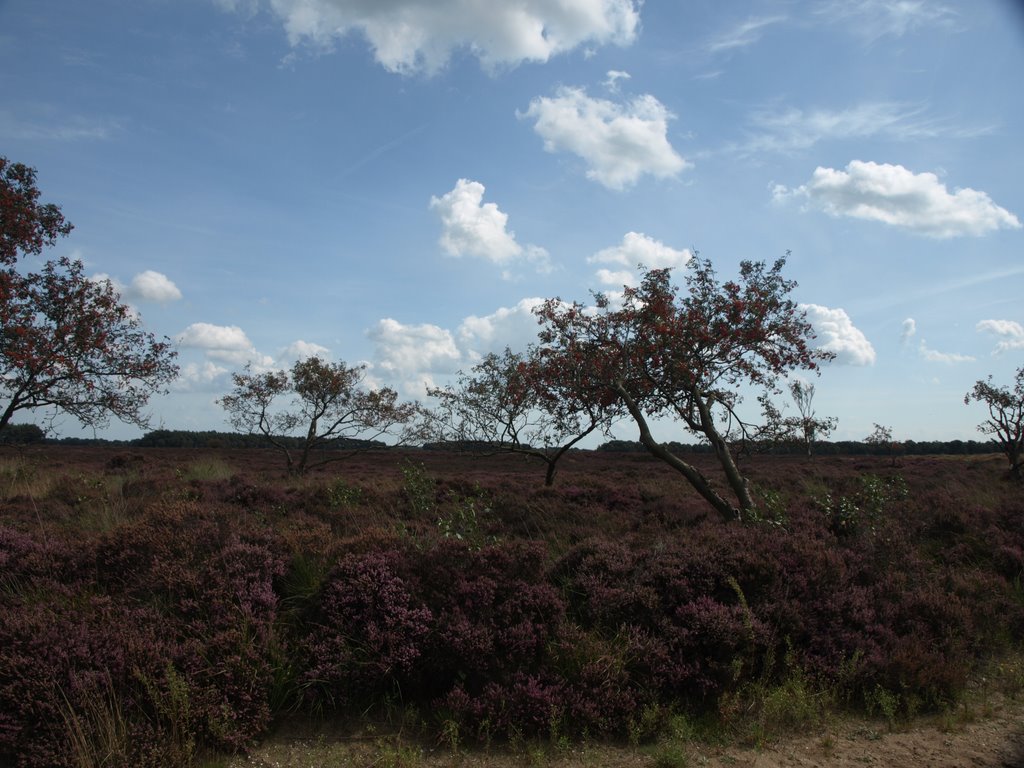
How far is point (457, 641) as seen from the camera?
513 centimetres

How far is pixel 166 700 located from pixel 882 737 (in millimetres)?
5415

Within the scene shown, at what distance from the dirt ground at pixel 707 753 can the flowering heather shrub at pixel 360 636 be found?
384 millimetres

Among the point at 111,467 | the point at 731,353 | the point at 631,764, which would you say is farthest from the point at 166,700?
the point at 111,467

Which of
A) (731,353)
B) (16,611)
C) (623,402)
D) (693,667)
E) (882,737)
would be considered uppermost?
(731,353)

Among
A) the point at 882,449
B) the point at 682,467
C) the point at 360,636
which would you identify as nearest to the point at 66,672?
the point at 360,636

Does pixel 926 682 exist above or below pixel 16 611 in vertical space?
below

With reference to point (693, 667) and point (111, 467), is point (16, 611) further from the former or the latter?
point (111, 467)

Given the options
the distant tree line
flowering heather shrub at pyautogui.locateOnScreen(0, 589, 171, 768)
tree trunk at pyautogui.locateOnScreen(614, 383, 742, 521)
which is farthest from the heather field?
the distant tree line

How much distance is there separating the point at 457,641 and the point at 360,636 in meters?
0.82

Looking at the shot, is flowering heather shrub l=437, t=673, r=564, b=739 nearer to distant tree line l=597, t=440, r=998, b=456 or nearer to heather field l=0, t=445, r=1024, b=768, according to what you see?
heather field l=0, t=445, r=1024, b=768

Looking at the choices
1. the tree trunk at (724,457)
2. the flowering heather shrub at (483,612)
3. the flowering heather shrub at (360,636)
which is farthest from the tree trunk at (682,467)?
the flowering heather shrub at (360,636)

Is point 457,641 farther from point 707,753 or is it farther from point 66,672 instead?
point 66,672

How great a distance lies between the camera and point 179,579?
5535mm

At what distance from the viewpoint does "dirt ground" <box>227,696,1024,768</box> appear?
448 cm
